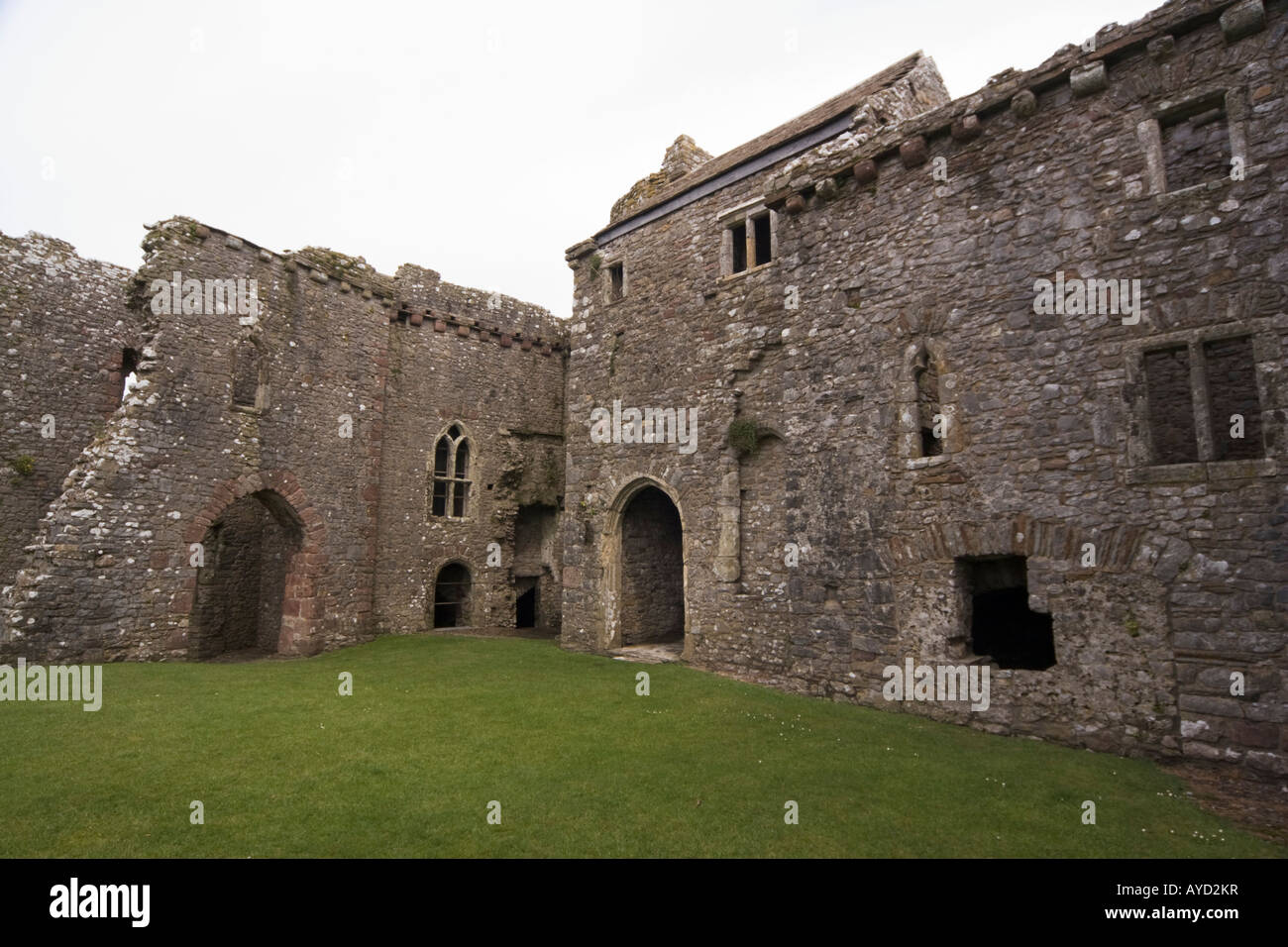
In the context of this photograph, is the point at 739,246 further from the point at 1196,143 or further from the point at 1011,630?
the point at 1011,630

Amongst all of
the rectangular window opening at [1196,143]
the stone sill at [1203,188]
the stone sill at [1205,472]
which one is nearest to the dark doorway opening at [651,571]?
the stone sill at [1205,472]

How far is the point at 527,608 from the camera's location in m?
21.7

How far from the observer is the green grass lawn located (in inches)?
209

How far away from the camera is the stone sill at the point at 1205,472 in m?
6.76

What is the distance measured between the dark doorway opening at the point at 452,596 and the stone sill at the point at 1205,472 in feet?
52.9

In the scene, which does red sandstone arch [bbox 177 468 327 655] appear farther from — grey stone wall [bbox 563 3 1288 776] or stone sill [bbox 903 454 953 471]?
stone sill [bbox 903 454 953 471]

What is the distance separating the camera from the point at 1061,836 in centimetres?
545

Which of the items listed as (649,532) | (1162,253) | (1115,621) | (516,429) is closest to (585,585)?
(649,532)

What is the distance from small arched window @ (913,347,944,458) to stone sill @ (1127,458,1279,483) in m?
2.38

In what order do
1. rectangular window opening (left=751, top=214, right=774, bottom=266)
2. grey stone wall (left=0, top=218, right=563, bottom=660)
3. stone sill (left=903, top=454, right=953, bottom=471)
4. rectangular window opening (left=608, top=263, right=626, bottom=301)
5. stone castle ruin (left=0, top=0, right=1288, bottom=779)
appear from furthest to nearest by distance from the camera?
rectangular window opening (left=608, top=263, right=626, bottom=301)
rectangular window opening (left=751, top=214, right=774, bottom=266)
grey stone wall (left=0, top=218, right=563, bottom=660)
stone sill (left=903, top=454, right=953, bottom=471)
stone castle ruin (left=0, top=0, right=1288, bottom=779)

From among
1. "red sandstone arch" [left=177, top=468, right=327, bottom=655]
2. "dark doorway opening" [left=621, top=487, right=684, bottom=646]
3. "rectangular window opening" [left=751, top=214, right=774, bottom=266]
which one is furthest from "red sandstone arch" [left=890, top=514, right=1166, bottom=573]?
"red sandstone arch" [left=177, top=468, right=327, bottom=655]

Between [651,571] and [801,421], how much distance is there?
Answer: 6382 mm

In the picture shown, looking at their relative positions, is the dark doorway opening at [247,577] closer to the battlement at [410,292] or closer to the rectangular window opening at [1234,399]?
the battlement at [410,292]

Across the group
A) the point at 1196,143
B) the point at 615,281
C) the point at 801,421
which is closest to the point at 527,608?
the point at 615,281
